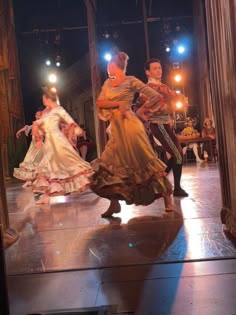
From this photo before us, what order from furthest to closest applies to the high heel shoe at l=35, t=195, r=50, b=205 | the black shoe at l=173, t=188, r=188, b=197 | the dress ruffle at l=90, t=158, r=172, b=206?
the high heel shoe at l=35, t=195, r=50, b=205, the black shoe at l=173, t=188, r=188, b=197, the dress ruffle at l=90, t=158, r=172, b=206

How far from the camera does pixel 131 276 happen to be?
6.84 ft

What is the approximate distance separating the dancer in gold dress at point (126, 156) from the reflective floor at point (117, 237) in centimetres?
24

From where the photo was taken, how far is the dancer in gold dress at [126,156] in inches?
146

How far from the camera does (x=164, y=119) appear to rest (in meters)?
4.82

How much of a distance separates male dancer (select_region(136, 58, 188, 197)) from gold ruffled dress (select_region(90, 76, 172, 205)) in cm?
37

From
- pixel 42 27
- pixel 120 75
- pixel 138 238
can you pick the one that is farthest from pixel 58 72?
pixel 138 238

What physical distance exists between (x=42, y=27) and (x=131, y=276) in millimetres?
13734

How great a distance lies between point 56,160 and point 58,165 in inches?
2.7

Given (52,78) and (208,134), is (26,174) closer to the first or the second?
(208,134)

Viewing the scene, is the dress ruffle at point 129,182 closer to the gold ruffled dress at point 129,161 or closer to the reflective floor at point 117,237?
the gold ruffled dress at point 129,161

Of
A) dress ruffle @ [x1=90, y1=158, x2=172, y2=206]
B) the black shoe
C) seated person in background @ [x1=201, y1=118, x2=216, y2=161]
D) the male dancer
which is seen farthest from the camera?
seated person in background @ [x1=201, y1=118, x2=216, y2=161]

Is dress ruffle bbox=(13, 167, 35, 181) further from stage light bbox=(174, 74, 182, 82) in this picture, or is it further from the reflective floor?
stage light bbox=(174, 74, 182, 82)

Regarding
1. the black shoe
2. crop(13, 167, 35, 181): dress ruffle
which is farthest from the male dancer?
crop(13, 167, 35, 181): dress ruffle

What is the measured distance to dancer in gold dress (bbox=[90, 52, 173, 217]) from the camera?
3.71 m
